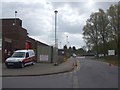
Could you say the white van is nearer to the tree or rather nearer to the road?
the road

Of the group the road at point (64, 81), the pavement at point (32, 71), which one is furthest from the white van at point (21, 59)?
the road at point (64, 81)

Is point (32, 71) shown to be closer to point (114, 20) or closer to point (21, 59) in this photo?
point (21, 59)

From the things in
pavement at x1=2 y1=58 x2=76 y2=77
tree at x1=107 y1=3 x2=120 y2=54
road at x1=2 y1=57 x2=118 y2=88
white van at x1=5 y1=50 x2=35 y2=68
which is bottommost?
road at x1=2 y1=57 x2=118 y2=88

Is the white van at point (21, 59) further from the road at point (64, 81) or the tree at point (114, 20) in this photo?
the tree at point (114, 20)

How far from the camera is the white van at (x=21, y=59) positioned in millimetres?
34700

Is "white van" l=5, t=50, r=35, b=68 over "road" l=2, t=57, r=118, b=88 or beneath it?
over

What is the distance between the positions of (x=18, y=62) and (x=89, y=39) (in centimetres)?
6771

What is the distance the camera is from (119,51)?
78.3 m

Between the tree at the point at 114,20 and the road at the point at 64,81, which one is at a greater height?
the tree at the point at 114,20

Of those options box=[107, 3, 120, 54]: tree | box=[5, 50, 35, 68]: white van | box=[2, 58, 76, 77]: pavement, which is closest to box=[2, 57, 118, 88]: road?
box=[2, 58, 76, 77]: pavement

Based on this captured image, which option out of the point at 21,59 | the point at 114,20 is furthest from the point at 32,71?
the point at 114,20

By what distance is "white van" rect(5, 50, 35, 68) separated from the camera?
34700 mm

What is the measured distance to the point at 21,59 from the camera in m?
35.2

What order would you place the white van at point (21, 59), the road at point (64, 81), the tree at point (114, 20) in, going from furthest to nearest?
the tree at point (114, 20) → the white van at point (21, 59) → the road at point (64, 81)
